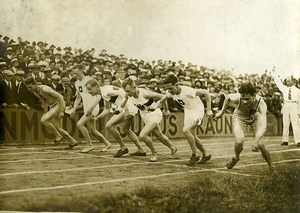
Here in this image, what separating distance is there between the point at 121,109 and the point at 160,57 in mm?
676

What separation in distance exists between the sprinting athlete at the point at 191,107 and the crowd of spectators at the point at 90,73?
75 mm

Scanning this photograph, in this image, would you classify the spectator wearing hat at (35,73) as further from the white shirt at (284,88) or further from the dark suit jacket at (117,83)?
the white shirt at (284,88)

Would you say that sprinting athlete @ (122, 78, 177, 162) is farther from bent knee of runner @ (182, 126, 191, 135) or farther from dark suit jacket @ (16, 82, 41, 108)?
dark suit jacket @ (16, 82, 41, 108)

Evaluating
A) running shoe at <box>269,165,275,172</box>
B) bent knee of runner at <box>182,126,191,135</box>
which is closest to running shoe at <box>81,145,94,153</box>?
bent knee of runner at <box>182,126,191,135</box>

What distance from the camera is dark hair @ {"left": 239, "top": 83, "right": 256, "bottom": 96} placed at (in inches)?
187

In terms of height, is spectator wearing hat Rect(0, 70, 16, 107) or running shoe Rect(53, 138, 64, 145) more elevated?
spectator wearing hat Rect(0, 70, 16, 107)

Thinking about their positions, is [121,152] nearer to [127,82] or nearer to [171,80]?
[127,82]

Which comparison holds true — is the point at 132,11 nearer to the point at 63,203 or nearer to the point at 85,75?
the point at 85,75

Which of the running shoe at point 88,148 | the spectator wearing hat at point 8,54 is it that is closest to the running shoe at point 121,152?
the running shoe at point 88,148

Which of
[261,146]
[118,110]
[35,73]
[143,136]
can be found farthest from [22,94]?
[261,146]

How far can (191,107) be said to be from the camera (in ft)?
15.5

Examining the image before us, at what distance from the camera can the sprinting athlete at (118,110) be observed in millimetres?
4637

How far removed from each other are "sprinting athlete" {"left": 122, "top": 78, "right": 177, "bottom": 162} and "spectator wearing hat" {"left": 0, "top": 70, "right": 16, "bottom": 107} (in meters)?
1.12

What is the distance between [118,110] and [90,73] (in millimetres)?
489
